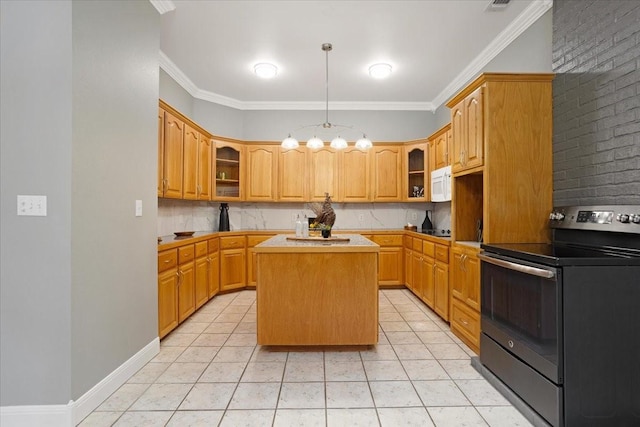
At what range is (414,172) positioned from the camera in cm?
518

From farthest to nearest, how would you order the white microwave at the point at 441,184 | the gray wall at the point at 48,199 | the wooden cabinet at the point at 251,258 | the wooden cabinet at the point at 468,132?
the wooden cabinet at the point at 251,258
the white microwave at the point at 441,184
the wooden cabinet at the point at 468,132
the gray wall at the point at 48,199

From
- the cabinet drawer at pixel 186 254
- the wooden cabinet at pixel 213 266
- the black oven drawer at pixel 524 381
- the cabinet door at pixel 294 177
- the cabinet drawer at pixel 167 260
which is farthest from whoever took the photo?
the cabinet door at pixel 294 177

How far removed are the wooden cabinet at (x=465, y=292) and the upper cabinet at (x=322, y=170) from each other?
2449 mm

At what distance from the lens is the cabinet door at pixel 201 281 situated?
12.6 feet

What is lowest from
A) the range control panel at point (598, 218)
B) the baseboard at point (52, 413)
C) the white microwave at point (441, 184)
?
the baseboard at point (52, 413)

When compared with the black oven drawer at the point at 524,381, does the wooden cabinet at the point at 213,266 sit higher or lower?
higher

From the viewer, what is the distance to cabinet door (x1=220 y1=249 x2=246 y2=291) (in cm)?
470

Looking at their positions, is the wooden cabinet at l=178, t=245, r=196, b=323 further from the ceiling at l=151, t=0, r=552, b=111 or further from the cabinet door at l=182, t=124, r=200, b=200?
the ceiling at l=151, t=0, r=552, b=111

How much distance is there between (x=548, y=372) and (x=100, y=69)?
3148 mm

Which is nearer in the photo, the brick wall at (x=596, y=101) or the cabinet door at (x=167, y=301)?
the brick wall at (x=596, y=101)

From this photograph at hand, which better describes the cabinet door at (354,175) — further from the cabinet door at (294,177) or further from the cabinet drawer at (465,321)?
the cabinet drawer at (465,321)

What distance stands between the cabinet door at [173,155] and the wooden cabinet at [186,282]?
0.63 metres

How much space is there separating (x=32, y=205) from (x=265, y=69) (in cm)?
297

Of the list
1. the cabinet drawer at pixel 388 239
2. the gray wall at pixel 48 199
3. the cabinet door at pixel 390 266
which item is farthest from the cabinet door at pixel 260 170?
the gray wall at pixel 48 199
